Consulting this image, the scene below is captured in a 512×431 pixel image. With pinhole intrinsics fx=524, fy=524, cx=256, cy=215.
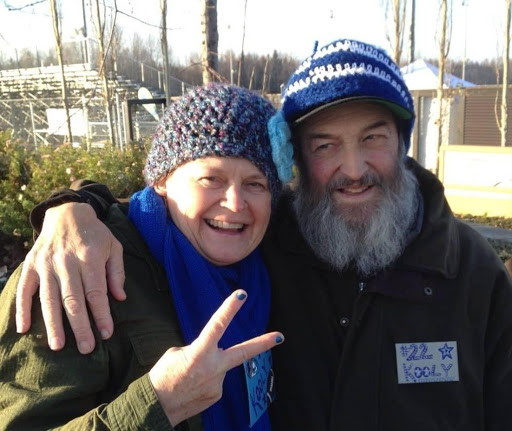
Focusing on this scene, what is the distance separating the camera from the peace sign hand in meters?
1.26

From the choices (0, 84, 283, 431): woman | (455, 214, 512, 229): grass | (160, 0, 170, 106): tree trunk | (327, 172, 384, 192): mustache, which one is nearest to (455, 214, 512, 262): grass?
(455, 214, 512, 229): grass

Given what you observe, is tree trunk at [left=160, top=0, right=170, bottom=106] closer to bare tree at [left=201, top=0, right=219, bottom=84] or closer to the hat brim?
bare tree at [left=201, top=0, right=219, bottom=84]

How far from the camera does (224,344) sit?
5.71 ft

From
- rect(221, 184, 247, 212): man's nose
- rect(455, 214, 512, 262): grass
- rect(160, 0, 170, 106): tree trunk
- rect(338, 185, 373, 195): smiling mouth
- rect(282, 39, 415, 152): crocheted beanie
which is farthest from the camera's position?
rect(455, 214, 512, 262): grass

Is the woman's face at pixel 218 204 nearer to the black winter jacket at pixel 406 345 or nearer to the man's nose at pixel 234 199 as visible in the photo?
the man's nose at pixel 234 199

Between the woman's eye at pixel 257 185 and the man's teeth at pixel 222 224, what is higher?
the woman's eye at pixel 257 185

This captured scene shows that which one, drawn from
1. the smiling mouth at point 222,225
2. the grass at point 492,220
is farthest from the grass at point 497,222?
the smiling mouth at point 222,225

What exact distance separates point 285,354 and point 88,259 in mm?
855

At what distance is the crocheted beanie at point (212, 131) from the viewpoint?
175cm

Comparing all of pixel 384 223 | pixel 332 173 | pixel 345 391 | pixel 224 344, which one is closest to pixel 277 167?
pixel 332 173

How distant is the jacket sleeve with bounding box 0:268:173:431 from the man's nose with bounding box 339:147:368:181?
1101 millimetres

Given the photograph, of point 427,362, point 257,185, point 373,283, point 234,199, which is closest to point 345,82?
point 257,185

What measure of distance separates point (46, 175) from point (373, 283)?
11.9ft

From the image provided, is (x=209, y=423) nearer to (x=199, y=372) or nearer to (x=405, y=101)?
(x=199, y=372)
